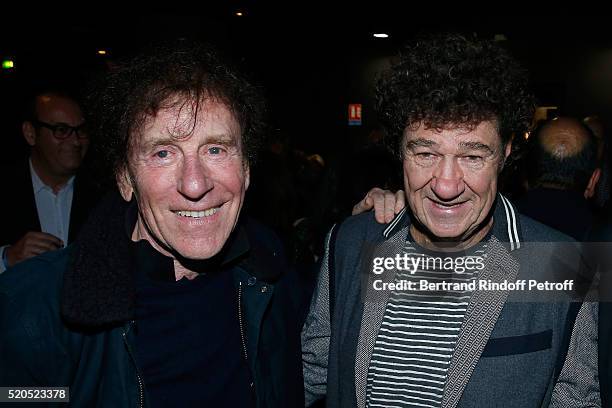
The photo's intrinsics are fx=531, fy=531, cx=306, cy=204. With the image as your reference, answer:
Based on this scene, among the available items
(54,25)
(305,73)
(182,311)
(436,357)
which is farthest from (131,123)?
(305,73)

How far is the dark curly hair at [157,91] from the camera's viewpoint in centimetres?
177

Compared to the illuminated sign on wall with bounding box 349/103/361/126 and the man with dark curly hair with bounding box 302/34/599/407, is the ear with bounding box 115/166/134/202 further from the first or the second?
the illuminated sign on wall with bounding box 349/103/361/126

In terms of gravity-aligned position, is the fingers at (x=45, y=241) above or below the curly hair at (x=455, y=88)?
below

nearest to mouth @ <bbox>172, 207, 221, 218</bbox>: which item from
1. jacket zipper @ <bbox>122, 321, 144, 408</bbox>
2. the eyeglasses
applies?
jacket zipper @ <bbox>122, 321, 144, 408</bbox>

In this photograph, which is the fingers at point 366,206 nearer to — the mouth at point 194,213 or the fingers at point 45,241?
the mouth at point 194,213

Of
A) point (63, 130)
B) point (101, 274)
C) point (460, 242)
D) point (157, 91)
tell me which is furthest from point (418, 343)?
point (63, 130)

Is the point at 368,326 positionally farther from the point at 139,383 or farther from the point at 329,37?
the point at 329,37

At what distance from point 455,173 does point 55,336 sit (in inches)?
55.7

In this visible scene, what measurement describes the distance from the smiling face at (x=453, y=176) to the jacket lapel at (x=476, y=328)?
0.18 meters

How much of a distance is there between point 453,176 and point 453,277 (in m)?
0.38

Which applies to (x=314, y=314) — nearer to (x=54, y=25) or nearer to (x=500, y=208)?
(x=500, y=208)

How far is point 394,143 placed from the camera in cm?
228

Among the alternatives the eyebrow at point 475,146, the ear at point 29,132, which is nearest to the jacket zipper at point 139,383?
the eyebrow at point 475,146

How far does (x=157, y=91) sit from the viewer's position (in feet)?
5.81
